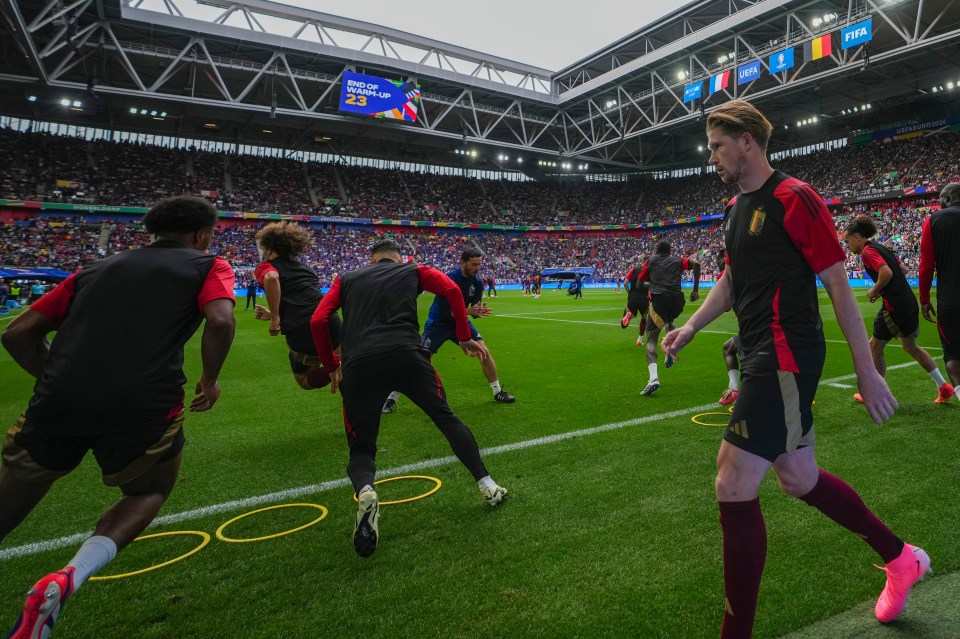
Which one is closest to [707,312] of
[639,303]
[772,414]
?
[772,414]

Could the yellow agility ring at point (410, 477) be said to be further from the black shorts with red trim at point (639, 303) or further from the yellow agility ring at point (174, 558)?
the black shorts with red trim at point (639, 303)

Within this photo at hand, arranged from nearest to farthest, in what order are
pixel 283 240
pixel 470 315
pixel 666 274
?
pixel 283 240
pixel 470 315
pixel 666 274

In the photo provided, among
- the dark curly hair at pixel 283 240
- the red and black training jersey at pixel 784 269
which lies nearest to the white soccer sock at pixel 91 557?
the red and black training jersey at pixel 784 269

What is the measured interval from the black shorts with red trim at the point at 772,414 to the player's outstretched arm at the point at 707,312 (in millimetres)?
471

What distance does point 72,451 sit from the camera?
7.63 ft

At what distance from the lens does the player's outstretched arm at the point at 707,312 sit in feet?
8.49

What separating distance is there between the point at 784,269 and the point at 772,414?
0.59 m

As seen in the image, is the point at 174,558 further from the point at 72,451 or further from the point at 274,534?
the point at 72,451

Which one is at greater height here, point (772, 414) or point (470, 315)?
point (470, 315)

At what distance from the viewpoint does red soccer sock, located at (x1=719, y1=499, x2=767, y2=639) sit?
1.98m

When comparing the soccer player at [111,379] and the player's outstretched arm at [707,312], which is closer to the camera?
the soccer player at [111,379]

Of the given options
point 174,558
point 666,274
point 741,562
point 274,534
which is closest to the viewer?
point 741,562

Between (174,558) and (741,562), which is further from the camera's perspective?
(174,558)

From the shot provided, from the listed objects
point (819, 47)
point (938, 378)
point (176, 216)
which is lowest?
point (938, 378)
